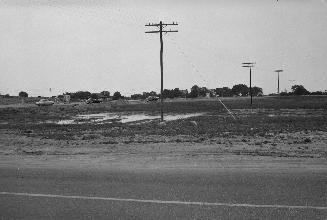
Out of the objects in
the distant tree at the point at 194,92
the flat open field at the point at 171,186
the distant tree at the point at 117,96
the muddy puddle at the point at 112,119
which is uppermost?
the distant tree at the point at 194,92

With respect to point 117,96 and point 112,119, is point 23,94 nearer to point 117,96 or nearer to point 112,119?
point 117,96

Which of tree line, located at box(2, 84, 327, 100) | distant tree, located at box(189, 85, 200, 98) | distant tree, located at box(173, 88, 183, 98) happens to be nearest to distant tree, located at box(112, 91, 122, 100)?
tree line, located at box(2, 84, 327, 100)

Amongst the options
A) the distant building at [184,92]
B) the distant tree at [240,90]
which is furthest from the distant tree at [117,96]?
the distant tree at [240,90]

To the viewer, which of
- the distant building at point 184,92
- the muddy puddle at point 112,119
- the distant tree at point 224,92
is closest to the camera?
the muddy puddle at point 112,119

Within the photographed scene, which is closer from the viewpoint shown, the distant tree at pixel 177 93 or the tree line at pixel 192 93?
the tree line at pixel 192 93

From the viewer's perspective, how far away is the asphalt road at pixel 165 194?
6223mm

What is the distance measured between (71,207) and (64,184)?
6.32 ft

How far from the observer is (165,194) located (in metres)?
7.41

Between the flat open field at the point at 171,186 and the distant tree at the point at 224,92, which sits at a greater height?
the distant tree at the point at 224,92

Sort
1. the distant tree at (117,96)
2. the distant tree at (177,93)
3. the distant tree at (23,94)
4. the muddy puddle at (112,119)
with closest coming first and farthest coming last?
the muddy puddle at (112,119) < the distant tree at (117,96) < the distant tree at (23,94) < the distant tree at (177,93)

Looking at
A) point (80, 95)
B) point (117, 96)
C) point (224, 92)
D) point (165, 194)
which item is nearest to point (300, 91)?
point (224, 92)

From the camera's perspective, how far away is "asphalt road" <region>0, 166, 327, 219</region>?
6223mm

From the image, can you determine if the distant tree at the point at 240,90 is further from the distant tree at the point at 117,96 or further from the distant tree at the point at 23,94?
the distant tree at the point at 23,94

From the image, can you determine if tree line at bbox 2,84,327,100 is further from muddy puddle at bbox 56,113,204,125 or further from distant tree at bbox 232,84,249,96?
muddy puddle at bbox 56,113,204,125
